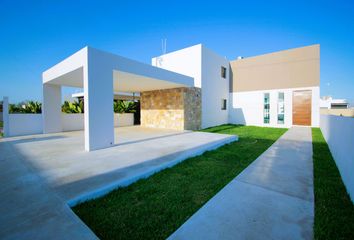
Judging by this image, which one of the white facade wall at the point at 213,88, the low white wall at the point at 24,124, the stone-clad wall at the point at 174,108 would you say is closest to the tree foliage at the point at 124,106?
the stone-clad wall at the point at 174,108

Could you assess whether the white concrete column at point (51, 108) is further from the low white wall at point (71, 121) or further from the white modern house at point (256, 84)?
the white modern house at point (256, 84)

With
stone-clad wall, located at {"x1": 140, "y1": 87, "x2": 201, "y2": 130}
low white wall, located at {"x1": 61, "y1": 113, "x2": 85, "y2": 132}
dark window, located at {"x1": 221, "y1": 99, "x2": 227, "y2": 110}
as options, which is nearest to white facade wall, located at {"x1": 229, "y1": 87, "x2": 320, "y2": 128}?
dark window, located at {"x1": 221, "y1": 99, "x2": 227, "y2": 110}

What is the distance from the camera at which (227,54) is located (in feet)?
56.9

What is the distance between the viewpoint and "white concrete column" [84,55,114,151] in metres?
5.36

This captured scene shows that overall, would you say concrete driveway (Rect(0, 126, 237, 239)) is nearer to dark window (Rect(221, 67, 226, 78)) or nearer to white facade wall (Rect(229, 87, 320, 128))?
dark window (Rect(221, 67, 226, 78))

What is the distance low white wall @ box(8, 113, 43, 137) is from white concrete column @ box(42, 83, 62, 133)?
0.52 metres

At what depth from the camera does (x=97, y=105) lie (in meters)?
5.59

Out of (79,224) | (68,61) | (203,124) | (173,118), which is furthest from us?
(203,124)

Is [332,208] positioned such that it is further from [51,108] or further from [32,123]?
[32,123]

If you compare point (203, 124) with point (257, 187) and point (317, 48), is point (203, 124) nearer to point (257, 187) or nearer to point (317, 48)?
point (257, 187)

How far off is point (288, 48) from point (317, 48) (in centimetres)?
207

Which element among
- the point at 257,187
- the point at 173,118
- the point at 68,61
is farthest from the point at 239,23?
the point at 257,187

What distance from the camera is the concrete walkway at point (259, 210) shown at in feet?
6.40

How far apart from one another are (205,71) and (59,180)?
11.7 m
